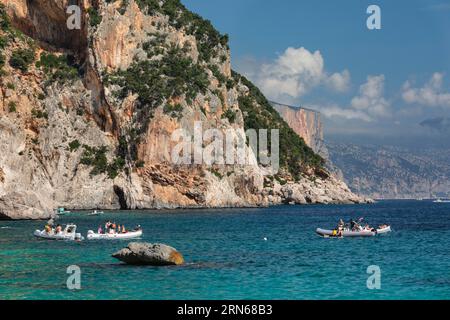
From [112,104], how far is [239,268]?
7682 cm

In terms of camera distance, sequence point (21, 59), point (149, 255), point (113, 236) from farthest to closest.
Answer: point (21, 59) → point (113, 236) → point (149, 255)

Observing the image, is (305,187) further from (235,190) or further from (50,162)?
(50,162)

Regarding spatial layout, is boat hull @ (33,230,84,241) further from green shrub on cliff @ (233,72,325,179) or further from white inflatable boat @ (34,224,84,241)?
green shrub on cliff @ (233,72,325,179)

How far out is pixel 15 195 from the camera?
69.7 metres

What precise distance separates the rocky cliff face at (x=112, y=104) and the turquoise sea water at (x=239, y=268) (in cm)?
4417

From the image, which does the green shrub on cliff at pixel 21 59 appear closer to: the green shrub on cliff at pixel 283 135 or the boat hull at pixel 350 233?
the green shrub on cliff at pixel 283 135

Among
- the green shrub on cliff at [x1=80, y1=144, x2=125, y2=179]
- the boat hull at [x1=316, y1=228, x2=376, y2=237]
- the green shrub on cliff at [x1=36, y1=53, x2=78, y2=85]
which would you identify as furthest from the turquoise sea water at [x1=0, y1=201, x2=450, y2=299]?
the green shrub on cliff at [x1=36, y1=53, x2=78, y2=85]

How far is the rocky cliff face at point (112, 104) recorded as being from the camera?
98000 mm

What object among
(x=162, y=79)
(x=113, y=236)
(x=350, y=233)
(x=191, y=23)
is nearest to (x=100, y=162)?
(x=162, y=79)

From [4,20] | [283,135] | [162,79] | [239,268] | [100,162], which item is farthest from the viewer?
[283,135]

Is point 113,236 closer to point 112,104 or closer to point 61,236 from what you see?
point 61,236

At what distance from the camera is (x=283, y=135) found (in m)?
164

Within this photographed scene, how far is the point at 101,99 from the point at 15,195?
3856cm
